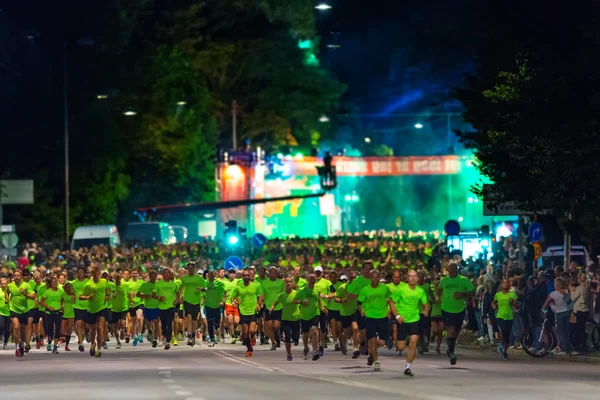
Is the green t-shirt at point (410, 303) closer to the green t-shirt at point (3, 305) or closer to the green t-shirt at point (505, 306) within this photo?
the green t-shirt at point (505, 306)

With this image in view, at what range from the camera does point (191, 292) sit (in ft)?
104

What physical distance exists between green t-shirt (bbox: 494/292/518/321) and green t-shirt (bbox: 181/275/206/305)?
24.5ft

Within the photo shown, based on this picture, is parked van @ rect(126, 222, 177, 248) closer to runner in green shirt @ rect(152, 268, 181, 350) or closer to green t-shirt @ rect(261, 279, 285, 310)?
runner in green shirt @ rect(152, 268, 181, 350)

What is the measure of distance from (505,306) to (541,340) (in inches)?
66.5

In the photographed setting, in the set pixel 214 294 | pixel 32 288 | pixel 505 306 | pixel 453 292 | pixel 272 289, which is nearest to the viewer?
pixel 453 292

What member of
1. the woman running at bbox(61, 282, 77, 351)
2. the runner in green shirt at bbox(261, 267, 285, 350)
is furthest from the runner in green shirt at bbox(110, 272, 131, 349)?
the runner in green shirt at bbox(261, 267, 285, 350)

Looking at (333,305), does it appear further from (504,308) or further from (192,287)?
(192,287)

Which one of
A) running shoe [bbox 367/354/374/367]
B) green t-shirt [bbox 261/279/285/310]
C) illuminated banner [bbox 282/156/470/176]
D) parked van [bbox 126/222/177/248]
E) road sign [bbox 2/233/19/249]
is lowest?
running shoe [bbox 367/354/374/367]

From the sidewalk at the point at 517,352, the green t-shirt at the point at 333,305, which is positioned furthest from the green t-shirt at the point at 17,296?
the sidewalk at the point at 517,352

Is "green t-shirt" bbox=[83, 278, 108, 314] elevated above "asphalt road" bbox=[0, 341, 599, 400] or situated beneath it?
elevated above

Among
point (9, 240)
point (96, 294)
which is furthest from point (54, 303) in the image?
point (9, 240)

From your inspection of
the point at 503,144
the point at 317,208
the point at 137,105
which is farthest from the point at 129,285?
the point at 317,208

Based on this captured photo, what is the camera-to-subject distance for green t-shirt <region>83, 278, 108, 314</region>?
28641 mm

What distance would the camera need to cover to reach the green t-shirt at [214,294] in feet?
107
